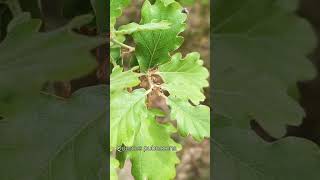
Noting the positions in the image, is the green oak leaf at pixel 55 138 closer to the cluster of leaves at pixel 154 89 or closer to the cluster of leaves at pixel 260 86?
the cluster of leaves at pixel 154 89

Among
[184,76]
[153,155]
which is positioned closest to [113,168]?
[153,155]

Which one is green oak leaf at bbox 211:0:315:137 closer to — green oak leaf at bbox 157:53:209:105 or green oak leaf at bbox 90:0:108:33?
green oak leaf at bbox 157:53:209:105

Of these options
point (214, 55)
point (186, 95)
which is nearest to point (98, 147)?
point (186, 95)

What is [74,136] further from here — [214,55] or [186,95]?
[214,55]

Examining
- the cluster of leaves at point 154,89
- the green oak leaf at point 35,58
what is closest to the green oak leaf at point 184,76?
the cluster of leaves at point 154,89

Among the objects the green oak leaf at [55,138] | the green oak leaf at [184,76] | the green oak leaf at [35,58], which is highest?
the green oak leaf at [35,58]

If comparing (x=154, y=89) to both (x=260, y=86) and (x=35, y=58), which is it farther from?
(x=35, y=58)

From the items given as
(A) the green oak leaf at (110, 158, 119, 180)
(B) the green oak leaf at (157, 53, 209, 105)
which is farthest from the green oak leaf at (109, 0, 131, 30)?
(A) the green oak leaf at (110, 158, 119, 180)
